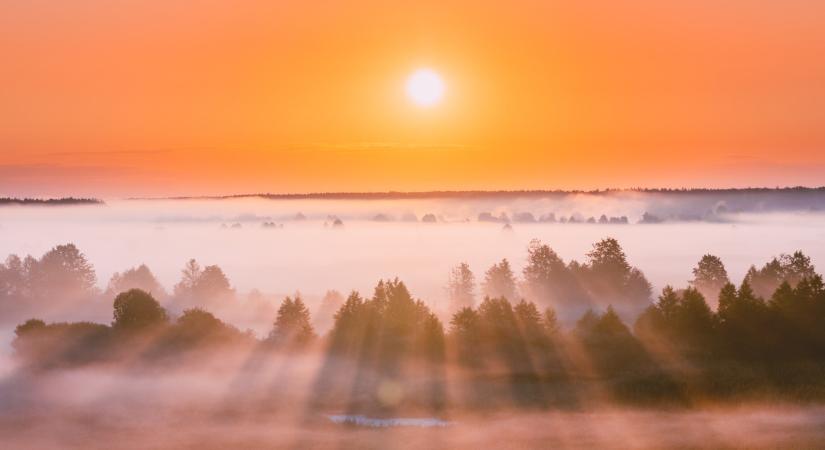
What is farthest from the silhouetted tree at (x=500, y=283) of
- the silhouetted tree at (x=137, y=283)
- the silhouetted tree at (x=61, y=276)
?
the silhouetted tree at (x=61, y=276)

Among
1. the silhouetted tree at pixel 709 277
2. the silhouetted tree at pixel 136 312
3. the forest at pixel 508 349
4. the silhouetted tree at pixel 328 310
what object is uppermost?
the silhouetted tree at pixel 709 277

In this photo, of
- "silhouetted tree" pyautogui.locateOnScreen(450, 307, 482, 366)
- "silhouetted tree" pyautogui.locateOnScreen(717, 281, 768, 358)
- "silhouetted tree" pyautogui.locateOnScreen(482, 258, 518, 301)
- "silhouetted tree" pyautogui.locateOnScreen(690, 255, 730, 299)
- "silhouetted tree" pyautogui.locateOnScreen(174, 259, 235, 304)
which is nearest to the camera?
"silhouetted tree" pyautogui.locateOnScreen(717, 281, 768, 358)

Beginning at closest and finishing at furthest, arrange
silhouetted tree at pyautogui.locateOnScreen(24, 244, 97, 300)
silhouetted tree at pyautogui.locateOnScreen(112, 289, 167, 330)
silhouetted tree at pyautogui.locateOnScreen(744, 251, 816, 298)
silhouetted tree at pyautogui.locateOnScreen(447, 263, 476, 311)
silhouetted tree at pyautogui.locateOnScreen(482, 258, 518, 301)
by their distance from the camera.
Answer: silhouetted tree at pyautogui.locateOnScreen(112, 289, 167, 330) → silhouetted tree at pyautogui.locateOnScreen(744, 251, 816, 298) → silhouetted tree at pyautogui.locateOnScreen(482, 258, 518, 301) → silhouetted tree at pyautogui.locateOnScreen(447, 263, 476, 311) → silhouetted tree at pyautogui.locateOnScreen(24, 244, 97, 300)

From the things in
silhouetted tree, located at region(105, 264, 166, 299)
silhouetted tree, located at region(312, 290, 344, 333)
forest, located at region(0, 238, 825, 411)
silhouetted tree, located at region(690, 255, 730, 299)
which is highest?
silhouetted tree, located at region(105, 264, 166, 299)

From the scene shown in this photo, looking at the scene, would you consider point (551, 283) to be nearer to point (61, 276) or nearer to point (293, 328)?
point (293, 328)

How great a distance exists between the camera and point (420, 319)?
9744 cm

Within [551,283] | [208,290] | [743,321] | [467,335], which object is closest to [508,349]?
[467,335]

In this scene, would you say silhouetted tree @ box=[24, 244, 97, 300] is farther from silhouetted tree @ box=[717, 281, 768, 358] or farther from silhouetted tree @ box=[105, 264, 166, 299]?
silhouetted tree @ box=[717, 281, 768, 358]

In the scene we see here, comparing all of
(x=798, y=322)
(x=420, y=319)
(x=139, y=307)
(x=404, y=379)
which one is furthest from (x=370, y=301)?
(x=798, y=322)

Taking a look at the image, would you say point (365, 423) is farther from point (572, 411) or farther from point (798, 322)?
point (798, 322)

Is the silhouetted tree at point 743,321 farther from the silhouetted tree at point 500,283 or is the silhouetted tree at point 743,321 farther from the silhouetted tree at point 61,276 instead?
the silhouetted tree at point 61,276

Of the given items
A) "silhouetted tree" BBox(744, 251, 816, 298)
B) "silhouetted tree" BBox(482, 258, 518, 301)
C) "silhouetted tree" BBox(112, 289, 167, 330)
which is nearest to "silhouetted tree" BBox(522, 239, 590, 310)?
"silhouetted tree" BBox(482, 258, 518, 301)

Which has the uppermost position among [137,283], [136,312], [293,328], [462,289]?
[137,283]

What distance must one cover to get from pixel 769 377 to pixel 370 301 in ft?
117
